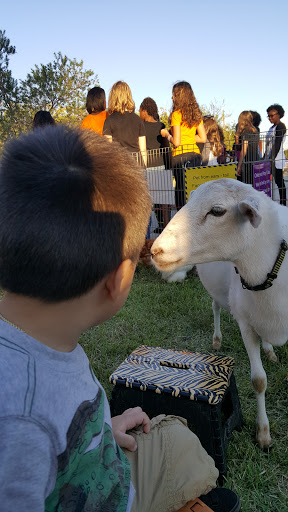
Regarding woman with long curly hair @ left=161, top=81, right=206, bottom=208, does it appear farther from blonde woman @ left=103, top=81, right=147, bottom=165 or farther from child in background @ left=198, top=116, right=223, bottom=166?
blonde woman @ left=103, top=81, right=147, bottom=165

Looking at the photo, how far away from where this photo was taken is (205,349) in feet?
10.7

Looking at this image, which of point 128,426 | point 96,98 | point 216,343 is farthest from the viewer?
point 96,98

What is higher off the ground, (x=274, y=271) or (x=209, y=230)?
(x=209, y=230)

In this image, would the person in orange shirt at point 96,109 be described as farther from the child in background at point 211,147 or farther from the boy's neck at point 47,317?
the boy's neck at point 47,317

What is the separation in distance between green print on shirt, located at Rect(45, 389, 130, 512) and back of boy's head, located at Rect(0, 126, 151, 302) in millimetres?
281

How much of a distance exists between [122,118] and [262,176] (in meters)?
1.98

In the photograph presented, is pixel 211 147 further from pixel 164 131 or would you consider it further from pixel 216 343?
pixel 216 343

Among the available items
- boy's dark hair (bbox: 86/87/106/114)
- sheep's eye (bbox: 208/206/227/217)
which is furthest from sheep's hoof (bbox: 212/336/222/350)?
boy's dark hair (bbox: 86/87/106/114)

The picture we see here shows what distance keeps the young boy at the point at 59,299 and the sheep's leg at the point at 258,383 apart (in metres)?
1.37

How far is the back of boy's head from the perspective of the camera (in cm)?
78

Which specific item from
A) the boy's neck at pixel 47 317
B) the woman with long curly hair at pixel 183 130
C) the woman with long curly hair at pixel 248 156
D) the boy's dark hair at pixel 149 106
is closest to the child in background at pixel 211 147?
the woman with long curly hair at pixel 183 130

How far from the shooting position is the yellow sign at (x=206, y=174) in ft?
14.9

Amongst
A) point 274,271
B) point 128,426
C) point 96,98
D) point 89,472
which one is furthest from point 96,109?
point 89,472

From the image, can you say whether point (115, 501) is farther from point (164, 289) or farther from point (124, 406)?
point (164, 289)
